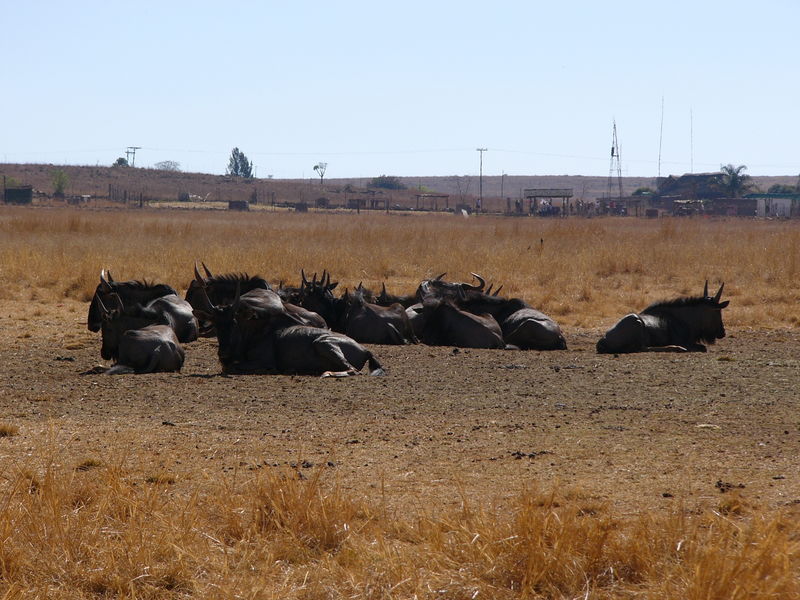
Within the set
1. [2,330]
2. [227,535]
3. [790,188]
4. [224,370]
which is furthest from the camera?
[790,188]

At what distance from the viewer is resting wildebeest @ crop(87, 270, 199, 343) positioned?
1384 centimetres

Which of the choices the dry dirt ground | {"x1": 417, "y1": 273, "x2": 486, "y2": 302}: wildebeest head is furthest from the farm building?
the dry dirt ground

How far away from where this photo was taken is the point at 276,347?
12047 mm

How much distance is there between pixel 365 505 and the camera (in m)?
5.90

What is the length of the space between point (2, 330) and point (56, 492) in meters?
10.4

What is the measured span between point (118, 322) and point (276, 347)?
1.94m

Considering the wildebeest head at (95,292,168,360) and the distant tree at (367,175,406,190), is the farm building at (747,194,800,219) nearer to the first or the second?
the distant tree at (367,175,406,190)

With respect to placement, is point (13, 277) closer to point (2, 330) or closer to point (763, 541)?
point (2, 330)

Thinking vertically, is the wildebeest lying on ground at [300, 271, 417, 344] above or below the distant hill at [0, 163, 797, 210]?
below

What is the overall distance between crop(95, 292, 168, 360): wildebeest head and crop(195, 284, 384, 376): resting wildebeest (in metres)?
0.80

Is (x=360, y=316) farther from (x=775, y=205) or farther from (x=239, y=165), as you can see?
(x=239, y=165)

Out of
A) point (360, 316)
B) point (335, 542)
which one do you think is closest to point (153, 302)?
point (360, 316)

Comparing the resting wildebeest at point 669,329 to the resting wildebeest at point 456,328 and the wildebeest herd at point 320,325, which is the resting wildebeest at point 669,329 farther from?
the resting wildebeest at point 456,328

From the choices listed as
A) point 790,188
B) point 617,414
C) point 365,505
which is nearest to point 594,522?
point 365,505
